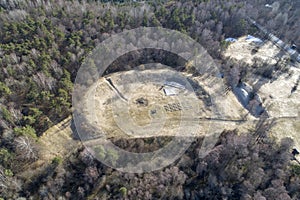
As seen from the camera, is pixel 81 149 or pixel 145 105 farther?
pixel 145 105

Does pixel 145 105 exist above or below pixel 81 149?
above

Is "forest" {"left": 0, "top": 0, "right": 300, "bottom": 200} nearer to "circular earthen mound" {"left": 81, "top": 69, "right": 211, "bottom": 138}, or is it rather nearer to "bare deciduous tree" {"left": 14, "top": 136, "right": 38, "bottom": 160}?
"bare deciduous tree" {"left": 14, "top": 136, "right": 38, "bottom": 160}

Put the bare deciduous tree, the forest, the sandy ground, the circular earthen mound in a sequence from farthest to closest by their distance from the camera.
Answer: the sandy ground, the circular earthen mound, the forest, the bare deciduous tree

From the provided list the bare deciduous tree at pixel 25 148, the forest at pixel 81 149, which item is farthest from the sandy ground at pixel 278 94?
the bare deciduous tree at pixel 25 148

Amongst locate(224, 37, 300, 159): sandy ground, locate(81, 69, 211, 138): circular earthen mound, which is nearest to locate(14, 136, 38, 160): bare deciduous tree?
locate(81, 69, 211, 138): circular earthen mound

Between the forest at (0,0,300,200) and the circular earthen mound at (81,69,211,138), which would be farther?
the circular earthen mound at (81,69,211,138)

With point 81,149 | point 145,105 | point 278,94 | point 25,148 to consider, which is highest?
point 25,148

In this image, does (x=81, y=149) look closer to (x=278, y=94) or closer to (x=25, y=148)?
(x=25, y=148)

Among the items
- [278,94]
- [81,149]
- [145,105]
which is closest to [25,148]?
[81,149]

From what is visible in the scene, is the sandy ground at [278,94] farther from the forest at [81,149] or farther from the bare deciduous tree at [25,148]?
the bare deciduous tree at [25,148]
